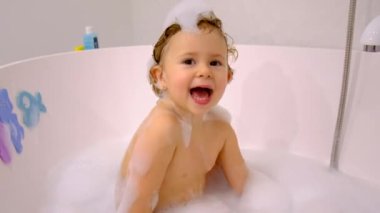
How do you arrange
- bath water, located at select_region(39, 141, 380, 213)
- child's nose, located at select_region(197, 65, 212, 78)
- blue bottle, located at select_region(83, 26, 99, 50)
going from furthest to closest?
blue bottle, located at select_region(83, 26, 99, 50)
bath water, located at select_region(39, 141, 380, 213)
child's nose, located at select_region(197, 65, 212, 78)

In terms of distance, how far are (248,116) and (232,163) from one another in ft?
1.03

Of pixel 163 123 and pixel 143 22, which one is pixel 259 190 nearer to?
pixel 163 123

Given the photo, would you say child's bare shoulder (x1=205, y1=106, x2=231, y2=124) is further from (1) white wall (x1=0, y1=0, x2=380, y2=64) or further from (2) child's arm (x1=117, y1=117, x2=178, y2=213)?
(1) white wall (x1=0, y1=0, x2=380, y2=64)

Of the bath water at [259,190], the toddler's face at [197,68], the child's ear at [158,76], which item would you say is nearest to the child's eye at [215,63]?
the toddler's face at [197,68]

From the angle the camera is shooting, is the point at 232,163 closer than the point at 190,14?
No

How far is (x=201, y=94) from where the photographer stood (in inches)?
26.7

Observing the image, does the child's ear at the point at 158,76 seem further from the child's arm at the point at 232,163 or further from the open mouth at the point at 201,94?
the child's arm at the point at 232,163

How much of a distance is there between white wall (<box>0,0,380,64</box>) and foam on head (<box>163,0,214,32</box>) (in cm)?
49

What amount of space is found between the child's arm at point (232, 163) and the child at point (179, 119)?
49 mm

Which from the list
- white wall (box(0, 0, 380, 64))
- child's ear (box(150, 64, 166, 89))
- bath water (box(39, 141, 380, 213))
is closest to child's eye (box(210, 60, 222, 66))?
child's ear (box(150, 64, 166, 89))

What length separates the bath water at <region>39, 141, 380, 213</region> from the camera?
0.83 metres

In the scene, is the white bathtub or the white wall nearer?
the white bathtub

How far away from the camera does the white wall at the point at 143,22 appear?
1.07m

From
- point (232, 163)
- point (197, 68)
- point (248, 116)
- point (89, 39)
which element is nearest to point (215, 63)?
point (197, 68)
